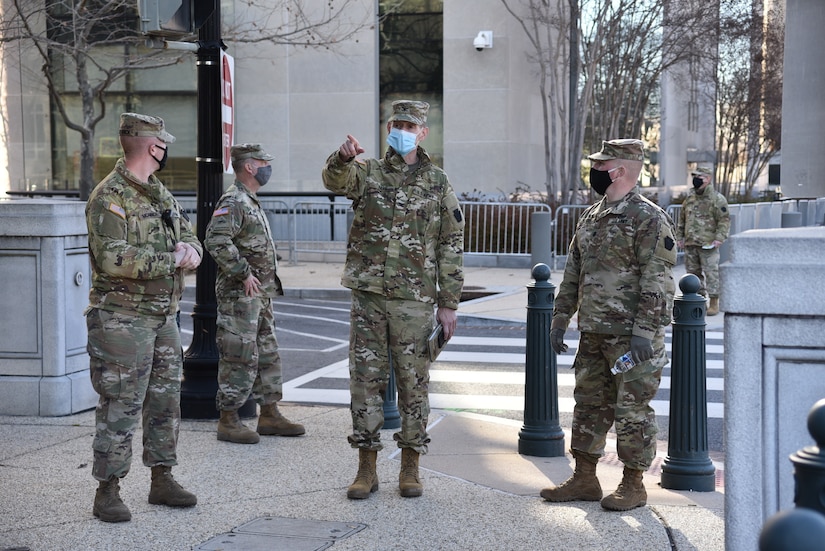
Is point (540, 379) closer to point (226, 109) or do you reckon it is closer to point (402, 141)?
point (402, 141)

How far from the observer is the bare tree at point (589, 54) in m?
23.2

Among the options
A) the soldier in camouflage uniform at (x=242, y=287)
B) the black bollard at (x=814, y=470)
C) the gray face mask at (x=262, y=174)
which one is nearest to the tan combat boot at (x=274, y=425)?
the soldier in camouflage uniform at (x=242, y=287)

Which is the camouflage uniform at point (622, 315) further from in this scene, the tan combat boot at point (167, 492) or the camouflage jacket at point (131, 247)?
the camouflage jacket at point (131, 247)

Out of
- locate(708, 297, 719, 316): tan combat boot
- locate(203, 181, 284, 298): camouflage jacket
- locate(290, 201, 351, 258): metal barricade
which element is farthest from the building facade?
locate(203, 181, 284, 298): camouflage jacket

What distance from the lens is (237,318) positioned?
7238 mm

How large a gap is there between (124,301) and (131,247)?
278 millimetres

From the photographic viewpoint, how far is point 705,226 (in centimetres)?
1410

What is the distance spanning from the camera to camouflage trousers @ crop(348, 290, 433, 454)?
5945mm

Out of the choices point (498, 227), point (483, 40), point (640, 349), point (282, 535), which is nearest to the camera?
point (282, 535)

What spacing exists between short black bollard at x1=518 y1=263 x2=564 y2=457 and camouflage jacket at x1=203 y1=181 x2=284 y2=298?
1.69 meters

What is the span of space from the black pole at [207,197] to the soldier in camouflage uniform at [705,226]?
26.0 feet

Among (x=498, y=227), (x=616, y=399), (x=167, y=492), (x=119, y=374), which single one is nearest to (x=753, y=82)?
(x=498, y=227)

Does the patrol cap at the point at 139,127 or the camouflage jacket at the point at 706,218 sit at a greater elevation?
the patrol cap at the point at 139,127

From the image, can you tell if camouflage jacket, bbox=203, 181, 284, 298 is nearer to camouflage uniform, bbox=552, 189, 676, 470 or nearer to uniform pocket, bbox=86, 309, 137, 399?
uniform pocket, bbox=86, 309, 137, 399
